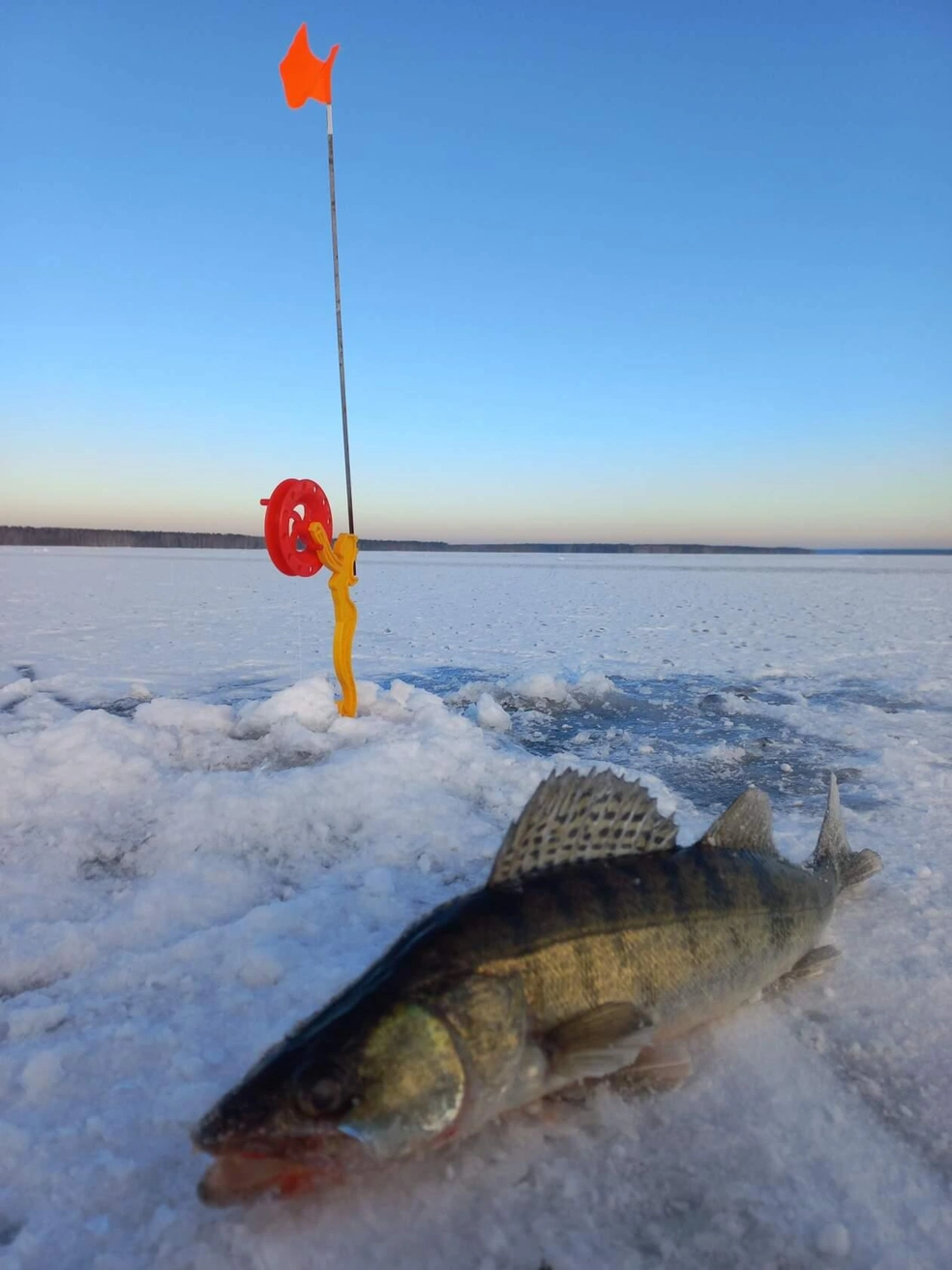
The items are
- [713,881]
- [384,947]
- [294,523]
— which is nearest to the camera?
[713,881]

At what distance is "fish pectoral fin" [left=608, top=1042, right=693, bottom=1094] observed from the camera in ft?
5.90

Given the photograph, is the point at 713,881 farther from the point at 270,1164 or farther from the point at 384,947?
the point at 270,1164

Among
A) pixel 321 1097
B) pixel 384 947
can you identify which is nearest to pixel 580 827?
pixel 321 1097

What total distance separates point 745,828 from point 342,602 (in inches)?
141

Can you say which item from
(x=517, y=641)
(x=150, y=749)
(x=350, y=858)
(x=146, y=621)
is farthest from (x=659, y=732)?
(x=146, y=621)

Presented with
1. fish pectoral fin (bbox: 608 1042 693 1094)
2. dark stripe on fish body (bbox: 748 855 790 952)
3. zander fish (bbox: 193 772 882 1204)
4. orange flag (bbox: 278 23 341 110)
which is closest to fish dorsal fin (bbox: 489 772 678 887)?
zander fish (bbox: 193 772 882 1204)

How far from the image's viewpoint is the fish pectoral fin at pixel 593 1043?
156 cm

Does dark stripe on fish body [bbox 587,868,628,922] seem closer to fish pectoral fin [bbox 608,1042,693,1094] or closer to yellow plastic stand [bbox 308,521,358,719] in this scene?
fish pectoral fin [bbox 608,1042,693,1094]

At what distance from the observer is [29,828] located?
3.45m

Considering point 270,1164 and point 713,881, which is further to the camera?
A: point 713,881

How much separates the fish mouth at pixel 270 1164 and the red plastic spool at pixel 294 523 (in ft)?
12.9

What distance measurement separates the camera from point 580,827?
75.7 inches

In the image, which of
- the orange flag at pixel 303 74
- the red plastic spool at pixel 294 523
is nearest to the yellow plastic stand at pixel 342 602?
the red plastic spool at pixel 294 523

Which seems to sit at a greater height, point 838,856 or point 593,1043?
point 593,1043
